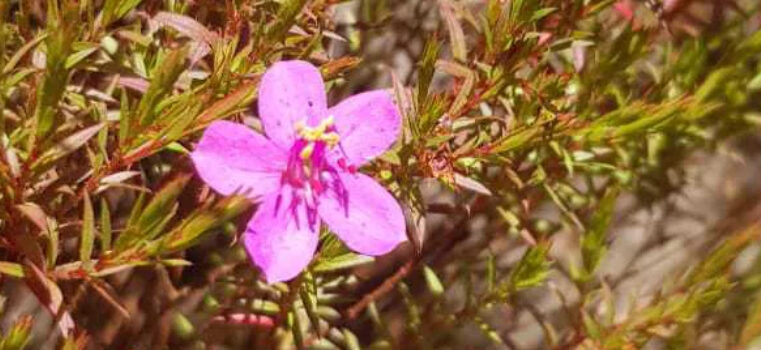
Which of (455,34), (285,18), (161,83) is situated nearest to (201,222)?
(161,83)

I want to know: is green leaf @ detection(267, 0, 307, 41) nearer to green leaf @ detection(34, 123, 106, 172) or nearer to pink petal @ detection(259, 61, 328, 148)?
pink petal @ detection(259, 61, 328, 148)

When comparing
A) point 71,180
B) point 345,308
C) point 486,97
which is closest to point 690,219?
point 345,308

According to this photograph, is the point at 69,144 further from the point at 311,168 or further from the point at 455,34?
the point at 455,34

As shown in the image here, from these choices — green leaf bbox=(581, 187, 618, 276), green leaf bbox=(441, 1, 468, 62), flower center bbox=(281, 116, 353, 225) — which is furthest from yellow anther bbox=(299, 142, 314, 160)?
green leaf bbox=(581, 187, 618, 276)

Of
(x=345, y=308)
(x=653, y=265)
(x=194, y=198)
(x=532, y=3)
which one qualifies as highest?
(x=532, y=3)

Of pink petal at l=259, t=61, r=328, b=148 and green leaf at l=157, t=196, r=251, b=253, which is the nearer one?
green leaf at l=157, t=196, r=251, b=253

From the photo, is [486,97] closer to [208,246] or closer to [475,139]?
[475,139]
